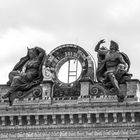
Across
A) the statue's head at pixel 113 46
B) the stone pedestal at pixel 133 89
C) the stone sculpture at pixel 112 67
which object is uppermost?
the statue's head at pixel 113 46

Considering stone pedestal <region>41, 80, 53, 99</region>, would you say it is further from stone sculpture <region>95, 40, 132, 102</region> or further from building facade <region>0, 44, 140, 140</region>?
stone sculpture <region>95, 40, 132, 102</region>

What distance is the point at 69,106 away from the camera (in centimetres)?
4238

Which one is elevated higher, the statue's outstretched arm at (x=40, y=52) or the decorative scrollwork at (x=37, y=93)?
the statue's outstretched arm at (x=40, y=52)


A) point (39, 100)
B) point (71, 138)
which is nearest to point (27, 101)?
point (39, 100)

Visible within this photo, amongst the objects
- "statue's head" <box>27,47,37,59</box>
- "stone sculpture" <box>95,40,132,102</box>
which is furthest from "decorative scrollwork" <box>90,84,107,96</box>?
"statue's head" <box>27,47,37,59</box>

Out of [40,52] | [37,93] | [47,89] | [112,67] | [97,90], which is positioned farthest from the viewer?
[40,52]

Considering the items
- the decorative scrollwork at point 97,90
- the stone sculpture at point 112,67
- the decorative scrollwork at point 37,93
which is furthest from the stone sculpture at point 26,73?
the stone sculpture at point 112,67

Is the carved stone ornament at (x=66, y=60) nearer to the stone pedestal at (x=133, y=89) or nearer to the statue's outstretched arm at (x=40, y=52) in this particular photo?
the statue's outstretched arm at (x=40, y=52)

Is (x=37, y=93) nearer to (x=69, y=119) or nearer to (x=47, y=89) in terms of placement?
(x=47, y=89)

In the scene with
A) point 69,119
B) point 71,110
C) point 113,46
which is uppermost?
point 113,46

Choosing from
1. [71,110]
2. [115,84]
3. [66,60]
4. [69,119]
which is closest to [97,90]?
[115,84]

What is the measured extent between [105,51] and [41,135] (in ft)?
20.8

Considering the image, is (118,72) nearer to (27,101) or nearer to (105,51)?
(105,51)

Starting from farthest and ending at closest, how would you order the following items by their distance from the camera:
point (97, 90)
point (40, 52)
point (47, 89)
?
point (40, 52)
point (47, 89)
point (97, 90)
